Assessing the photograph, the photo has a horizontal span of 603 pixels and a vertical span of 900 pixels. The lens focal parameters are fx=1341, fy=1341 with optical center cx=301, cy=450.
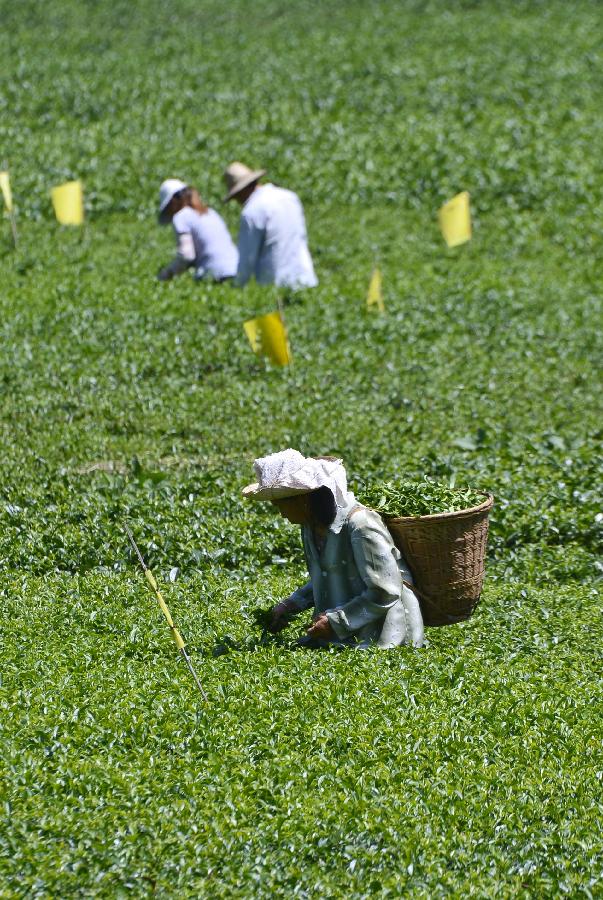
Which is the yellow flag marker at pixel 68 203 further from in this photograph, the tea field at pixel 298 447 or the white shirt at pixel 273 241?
the white shirt at pixel 273 241

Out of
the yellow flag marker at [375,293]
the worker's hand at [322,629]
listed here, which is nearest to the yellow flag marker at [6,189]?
the yellow flag marker at [375,293]

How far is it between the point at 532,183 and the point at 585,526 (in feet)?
35.6

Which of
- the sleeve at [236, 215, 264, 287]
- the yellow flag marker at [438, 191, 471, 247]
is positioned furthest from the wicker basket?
the yellow flag marker at [438, 191, 471, 247]

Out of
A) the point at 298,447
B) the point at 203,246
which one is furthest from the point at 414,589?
the point at 203,246

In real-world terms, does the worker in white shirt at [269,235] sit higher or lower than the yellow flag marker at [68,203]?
lower

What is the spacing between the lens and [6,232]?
1645 cm

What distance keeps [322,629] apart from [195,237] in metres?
8.38

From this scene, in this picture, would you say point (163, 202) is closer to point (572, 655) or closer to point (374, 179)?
point (374, 179)

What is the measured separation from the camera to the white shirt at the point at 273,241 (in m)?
13.7

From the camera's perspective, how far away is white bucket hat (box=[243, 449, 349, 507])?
6160 mm

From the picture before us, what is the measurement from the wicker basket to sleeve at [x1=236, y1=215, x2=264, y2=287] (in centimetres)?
741

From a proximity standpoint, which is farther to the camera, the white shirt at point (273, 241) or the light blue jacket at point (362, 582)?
the white shirt at point (273, 241)

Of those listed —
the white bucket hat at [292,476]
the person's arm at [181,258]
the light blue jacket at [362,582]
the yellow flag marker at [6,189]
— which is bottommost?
the light blue jacket at [362,582]

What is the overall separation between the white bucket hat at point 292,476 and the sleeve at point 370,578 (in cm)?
20
